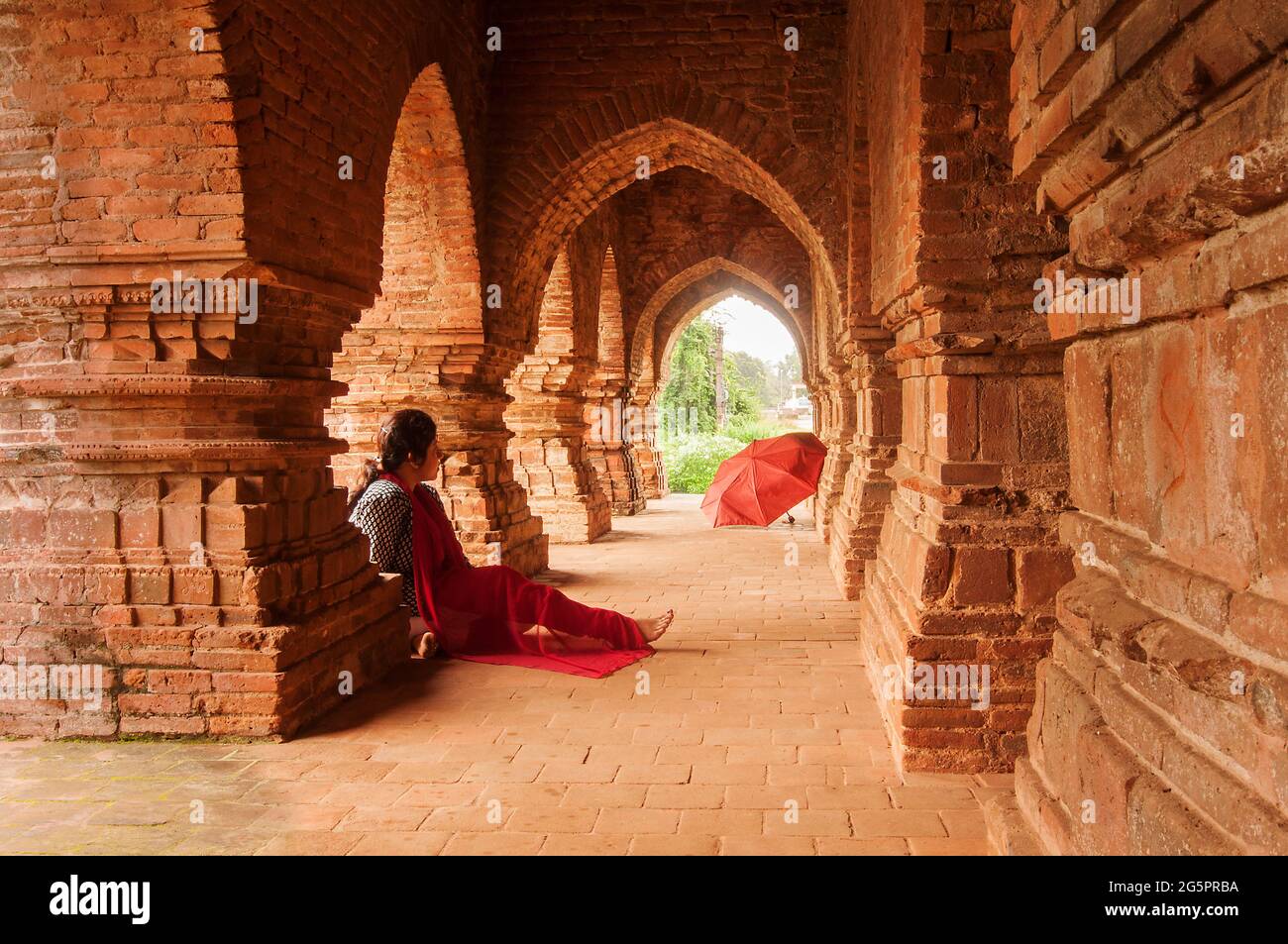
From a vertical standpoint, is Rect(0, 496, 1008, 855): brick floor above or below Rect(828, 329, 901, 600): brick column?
below

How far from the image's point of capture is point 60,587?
13.1ft

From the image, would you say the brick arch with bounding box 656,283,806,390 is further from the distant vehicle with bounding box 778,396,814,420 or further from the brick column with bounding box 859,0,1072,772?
the distant vehicle with bounding box 778,396,814,420

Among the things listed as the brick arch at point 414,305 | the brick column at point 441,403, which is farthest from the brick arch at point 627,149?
the brick column at point 441,403

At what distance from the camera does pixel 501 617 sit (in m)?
5.28

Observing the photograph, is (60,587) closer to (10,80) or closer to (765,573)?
(10,80)

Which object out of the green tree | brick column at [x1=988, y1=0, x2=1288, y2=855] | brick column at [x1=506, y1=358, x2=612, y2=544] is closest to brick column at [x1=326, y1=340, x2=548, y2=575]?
brick column at [x1=506, y1=358, x2=612, y2=544]

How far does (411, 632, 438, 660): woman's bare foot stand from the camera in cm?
521

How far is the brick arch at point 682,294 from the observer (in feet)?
49.2

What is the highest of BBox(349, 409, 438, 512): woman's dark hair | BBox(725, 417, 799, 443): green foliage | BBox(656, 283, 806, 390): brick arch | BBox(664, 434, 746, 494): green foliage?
BBox(656, 283, 806, 390): brick arch

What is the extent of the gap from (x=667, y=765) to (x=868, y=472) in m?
4.15

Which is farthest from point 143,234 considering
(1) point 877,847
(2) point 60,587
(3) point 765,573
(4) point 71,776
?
(3) point 765,573

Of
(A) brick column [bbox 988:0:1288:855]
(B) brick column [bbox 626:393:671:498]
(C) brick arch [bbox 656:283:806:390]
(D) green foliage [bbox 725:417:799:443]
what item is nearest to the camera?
(A) brick column [bbox 988:0:1288:855]

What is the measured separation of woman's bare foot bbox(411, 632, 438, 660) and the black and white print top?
0.37m
